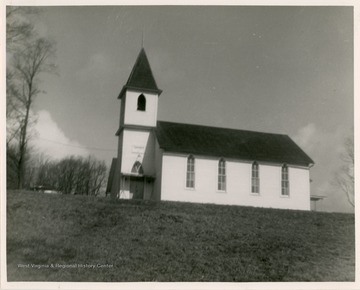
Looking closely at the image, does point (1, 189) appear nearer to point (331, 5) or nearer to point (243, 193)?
point (331, 5)

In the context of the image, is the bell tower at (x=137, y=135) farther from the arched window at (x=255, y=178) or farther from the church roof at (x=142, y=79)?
the arched window at (x=255, y=178)

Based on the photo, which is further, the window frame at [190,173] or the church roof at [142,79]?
the church roof at [142,79]

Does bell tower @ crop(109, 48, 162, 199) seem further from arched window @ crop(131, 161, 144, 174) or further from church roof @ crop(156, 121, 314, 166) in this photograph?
church roof @ crop(156, 121, 314, 166)

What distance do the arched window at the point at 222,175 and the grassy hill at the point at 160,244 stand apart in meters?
5.27

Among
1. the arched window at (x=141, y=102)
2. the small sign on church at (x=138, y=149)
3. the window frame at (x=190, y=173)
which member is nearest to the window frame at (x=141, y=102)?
the arched window at (x=141, y=102)

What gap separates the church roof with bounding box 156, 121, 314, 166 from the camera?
2434 cm

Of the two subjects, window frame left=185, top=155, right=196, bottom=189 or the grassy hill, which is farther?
window frame left=185, top=155, right=196, bottom=189

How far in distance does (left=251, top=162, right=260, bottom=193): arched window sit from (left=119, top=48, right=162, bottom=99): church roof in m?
7.03

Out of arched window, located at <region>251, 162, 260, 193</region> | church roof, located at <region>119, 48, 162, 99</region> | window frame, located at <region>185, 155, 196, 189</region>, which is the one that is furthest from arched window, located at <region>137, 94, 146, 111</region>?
arched window, located at <region>251, 162, 260, 193</region>

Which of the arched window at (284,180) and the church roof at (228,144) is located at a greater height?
the church roof at (228,144)

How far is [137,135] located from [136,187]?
2929mm

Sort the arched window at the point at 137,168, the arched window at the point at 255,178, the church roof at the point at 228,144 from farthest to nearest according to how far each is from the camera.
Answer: the arched window at the point at 255,178, the church roof at the point at 228,144, the arched window at the point at 137,168

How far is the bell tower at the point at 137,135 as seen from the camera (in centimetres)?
2397

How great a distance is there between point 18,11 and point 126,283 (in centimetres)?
711
